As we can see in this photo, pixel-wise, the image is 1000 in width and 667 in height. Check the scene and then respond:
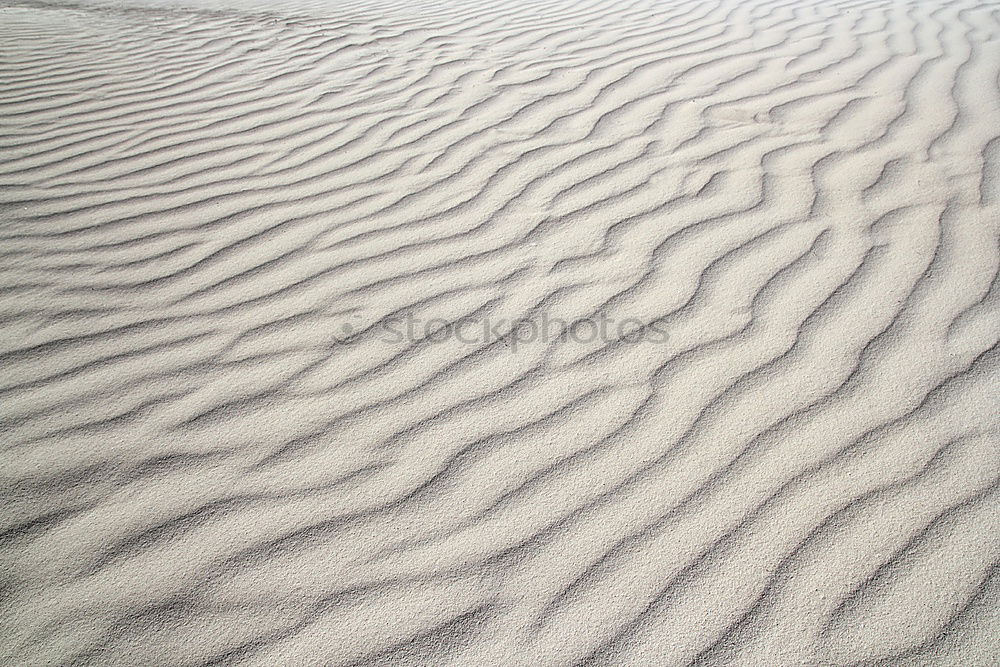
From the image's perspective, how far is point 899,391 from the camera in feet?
6.42

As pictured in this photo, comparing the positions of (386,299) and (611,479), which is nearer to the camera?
(611,479)

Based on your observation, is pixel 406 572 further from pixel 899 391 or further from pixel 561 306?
pixel 899 391

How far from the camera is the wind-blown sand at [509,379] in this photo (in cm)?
151

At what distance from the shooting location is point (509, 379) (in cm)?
207

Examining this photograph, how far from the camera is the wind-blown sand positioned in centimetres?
151

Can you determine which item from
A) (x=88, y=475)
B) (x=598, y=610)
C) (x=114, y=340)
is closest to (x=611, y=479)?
(x=598, y=610)

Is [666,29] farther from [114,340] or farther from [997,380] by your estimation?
[114,340]

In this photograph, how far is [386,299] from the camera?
2.39 metres

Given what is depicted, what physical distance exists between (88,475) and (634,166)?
2.25m

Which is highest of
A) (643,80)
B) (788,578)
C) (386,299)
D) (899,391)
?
(643,80)

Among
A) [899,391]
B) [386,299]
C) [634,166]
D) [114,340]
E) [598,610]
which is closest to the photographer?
[598,610]

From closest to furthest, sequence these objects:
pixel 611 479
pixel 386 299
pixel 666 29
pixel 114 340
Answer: pixel 611 479 < pixel 114 340 < pixel 386 299 < pixel 666 29

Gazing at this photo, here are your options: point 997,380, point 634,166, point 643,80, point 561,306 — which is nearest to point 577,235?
point 561,306

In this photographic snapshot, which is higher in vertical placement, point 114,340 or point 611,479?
point 114,340
